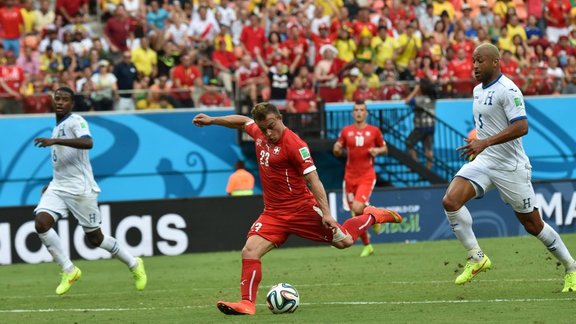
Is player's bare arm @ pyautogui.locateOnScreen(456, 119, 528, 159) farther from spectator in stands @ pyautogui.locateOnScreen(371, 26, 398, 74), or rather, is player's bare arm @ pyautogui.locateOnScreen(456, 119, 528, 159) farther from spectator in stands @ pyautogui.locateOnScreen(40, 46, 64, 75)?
spectator in stands @ pyautogui.locateOnScreen(371, 26, 398, 74)

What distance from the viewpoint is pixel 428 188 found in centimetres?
2400

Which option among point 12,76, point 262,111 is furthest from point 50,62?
point 262,111

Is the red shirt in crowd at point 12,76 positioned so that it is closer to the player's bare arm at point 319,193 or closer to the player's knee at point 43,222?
the player's knee at point 43,222

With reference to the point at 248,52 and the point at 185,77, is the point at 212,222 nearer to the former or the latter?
the point at 185,77

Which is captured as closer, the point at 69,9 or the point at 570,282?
the point at 570,282

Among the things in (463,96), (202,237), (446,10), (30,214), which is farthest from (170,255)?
(446,10)

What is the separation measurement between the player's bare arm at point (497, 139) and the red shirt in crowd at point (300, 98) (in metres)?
14.9

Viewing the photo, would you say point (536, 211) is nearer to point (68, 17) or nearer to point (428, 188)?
point (428, 188)

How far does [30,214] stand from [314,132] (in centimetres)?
774

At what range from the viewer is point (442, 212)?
24.0m

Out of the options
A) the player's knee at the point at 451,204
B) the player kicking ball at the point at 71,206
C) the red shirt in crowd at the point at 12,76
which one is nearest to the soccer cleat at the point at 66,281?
the player kicking ball at the point at 71,206

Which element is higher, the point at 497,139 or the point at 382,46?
the point at 497,139

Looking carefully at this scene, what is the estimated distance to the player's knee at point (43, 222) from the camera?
49.7 ft

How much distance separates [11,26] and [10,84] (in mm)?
1946
